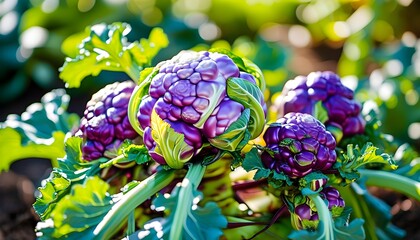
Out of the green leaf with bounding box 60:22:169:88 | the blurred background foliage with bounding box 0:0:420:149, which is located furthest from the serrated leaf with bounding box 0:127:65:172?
the blurred background foliage with bounding box 0:0:420:149

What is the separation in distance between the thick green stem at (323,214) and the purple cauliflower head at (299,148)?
6 centimetres

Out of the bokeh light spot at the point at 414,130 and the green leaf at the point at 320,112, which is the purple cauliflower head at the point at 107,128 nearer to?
the green leaf at the point at 320,112

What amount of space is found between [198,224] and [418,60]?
1.57m

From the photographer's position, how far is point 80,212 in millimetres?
1397

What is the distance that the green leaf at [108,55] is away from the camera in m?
1.73

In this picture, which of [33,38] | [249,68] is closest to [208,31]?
[33,38]

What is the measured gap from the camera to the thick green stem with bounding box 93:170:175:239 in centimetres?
142

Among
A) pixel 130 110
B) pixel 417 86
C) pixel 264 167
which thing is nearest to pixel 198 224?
pixel 264 167

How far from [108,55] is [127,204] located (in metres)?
0.44

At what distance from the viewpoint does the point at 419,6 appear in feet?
10.6

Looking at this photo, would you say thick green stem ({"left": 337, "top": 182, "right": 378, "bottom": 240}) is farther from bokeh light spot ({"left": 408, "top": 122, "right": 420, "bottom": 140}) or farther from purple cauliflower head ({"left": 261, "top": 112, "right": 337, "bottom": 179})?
bokeh light spot ({"left": 408, "top": 122, "right": 420, "bottom": 140})

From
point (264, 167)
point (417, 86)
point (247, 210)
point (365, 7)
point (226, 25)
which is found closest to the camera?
point (264, 167)

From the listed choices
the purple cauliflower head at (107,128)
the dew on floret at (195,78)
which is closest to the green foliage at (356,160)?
the dew on floret at (195,78)

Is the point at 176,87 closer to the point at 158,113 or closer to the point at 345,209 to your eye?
the point at 158,113
